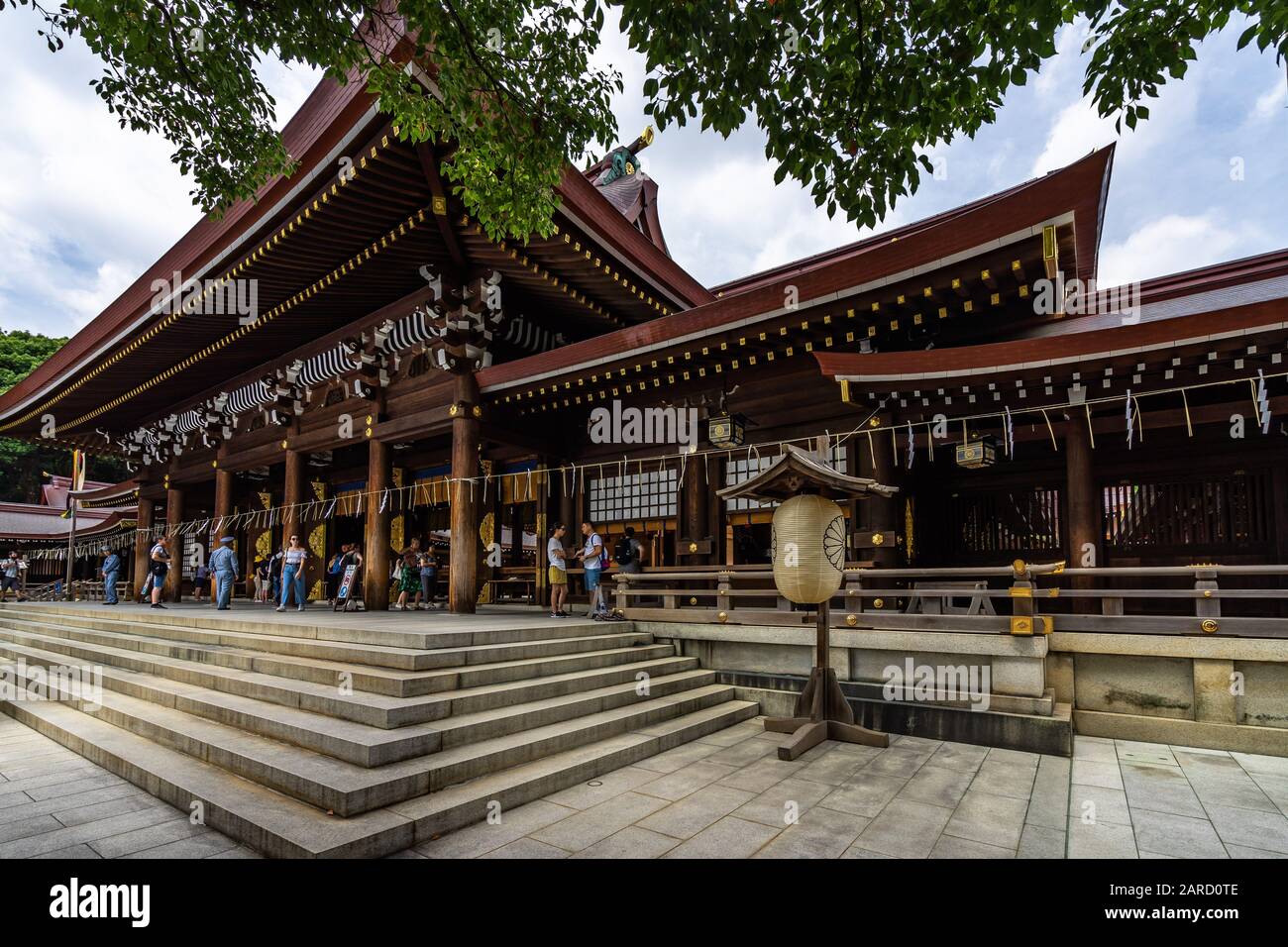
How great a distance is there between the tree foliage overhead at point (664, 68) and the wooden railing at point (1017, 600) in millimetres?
3960

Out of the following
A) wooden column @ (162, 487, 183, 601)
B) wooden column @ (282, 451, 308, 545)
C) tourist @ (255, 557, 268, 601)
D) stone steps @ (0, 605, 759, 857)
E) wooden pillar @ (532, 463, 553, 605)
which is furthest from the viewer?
wooden column @ (162, 487, 183, 601)

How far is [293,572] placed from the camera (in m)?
12.0

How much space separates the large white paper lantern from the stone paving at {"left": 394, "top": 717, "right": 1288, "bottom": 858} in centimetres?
143

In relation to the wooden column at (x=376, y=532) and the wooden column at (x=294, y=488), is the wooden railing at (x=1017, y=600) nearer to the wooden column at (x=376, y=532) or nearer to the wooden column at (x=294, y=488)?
the wooden column at (x=376, y=532)

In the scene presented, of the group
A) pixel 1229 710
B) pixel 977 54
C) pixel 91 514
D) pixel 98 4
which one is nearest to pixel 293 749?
pixel 98 4

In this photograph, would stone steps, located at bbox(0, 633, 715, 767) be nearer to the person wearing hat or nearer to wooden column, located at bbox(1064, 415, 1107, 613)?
wooden column, located at bbox(1064, 415, 1107, 613)

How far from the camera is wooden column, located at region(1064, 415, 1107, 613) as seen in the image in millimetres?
6961

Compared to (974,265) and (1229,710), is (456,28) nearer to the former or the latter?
(974,265)

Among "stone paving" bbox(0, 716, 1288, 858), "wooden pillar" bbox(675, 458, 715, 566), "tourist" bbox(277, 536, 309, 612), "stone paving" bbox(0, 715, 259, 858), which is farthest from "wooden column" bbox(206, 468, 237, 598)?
"wooden pillar" bbox(675, 458, 715, 566)

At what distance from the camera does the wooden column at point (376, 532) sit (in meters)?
11.6

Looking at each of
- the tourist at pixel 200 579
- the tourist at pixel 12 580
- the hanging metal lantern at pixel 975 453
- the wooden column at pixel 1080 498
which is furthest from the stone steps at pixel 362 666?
the tourist at pixel 12 580

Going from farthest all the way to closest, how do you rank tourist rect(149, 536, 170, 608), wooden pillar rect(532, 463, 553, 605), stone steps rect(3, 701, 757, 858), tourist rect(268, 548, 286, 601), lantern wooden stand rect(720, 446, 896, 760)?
1. tourist rect(268, 548, 286, 601)
2. tourist rect(149, 536, 170, 608)
3. wooden pillar rect(532, 463, 553, 605)
4. lantern wooden stand rect(720, 446, 896, 760)
5. stone steps rect(3, 701, 757, 858)
